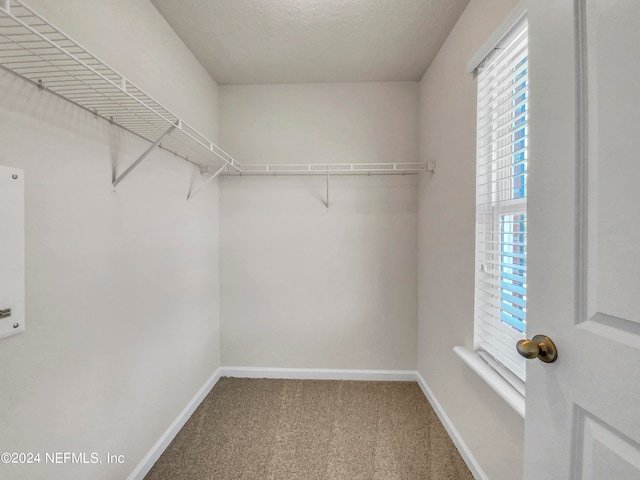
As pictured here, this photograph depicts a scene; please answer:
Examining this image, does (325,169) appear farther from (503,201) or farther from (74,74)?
(74,74)

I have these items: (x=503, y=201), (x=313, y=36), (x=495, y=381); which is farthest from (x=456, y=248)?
(x=313, y=36)

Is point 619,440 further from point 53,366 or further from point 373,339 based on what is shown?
point 373,339

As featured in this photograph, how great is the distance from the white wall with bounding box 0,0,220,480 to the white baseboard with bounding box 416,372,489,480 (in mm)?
1687

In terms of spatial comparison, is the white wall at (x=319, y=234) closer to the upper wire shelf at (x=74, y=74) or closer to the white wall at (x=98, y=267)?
the white wall at (x=98, y=267)

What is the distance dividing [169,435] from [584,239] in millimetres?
2119

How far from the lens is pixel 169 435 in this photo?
1632 millimetres

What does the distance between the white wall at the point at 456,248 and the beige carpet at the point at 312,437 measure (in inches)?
8.8

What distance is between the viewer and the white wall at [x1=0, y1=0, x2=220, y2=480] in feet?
2.92

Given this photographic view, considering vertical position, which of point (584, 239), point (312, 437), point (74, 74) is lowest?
point (312, 437)

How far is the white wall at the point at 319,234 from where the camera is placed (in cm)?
228

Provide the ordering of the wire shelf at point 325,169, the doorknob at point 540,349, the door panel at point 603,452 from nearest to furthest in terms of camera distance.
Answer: the door panel at point 603,452 → the doorknob at point 540,349 → the wire shelf at point 325,169

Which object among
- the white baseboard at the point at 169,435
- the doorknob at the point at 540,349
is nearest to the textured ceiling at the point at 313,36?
the doorknob at the point at 540,349

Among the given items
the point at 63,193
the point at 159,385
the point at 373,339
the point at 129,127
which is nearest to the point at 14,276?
the point at 63,193

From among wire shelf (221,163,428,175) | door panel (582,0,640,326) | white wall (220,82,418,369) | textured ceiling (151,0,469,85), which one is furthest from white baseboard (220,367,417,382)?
textured ceiling (151,0,469,85)
